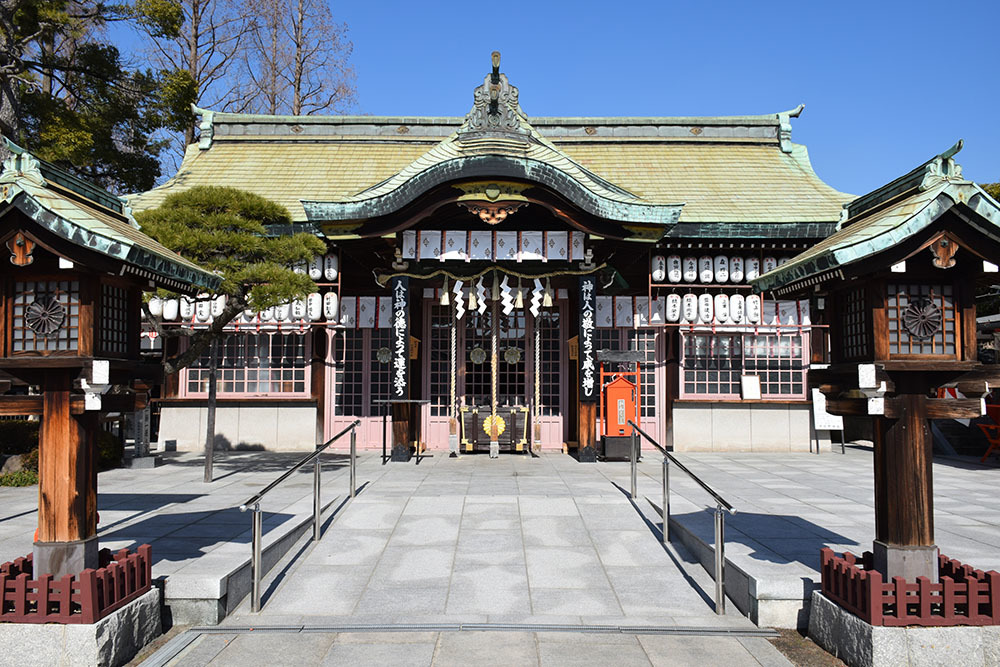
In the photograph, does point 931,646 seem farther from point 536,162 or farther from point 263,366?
point 263,366

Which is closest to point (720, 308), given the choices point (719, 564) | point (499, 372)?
point (499, 372)

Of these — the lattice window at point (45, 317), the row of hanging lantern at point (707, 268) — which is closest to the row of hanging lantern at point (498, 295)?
the row of hanging lantern at point (707, 268)

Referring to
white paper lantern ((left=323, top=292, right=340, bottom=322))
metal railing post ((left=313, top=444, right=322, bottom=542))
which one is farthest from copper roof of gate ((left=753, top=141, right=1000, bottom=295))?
white paper lantern ((left=323, top=292, right=340, bottom=322))

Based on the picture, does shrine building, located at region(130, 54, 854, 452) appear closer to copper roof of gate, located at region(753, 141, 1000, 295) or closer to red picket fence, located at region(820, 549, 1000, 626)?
copper roof of gate, located at region(753, 141, 1000, 295)

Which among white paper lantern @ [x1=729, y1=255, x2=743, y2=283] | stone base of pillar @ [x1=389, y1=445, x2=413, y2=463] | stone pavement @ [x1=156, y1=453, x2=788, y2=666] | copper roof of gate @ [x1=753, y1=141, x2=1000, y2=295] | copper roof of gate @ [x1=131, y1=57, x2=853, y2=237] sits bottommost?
stone pavement @ [x1=156, y1=453, x2=788, y2=666]

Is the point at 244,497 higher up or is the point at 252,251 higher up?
the point at 252,251

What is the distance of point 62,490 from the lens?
17.6ft

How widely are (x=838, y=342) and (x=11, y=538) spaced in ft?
30.5

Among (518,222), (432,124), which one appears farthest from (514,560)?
(432,124)

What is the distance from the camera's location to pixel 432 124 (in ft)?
65.7

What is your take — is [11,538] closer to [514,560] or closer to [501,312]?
[514,560]

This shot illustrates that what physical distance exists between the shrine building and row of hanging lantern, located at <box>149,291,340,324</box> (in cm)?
5

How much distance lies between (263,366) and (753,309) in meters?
11.9

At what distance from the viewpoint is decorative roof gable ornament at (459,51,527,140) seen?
45.8 feet
